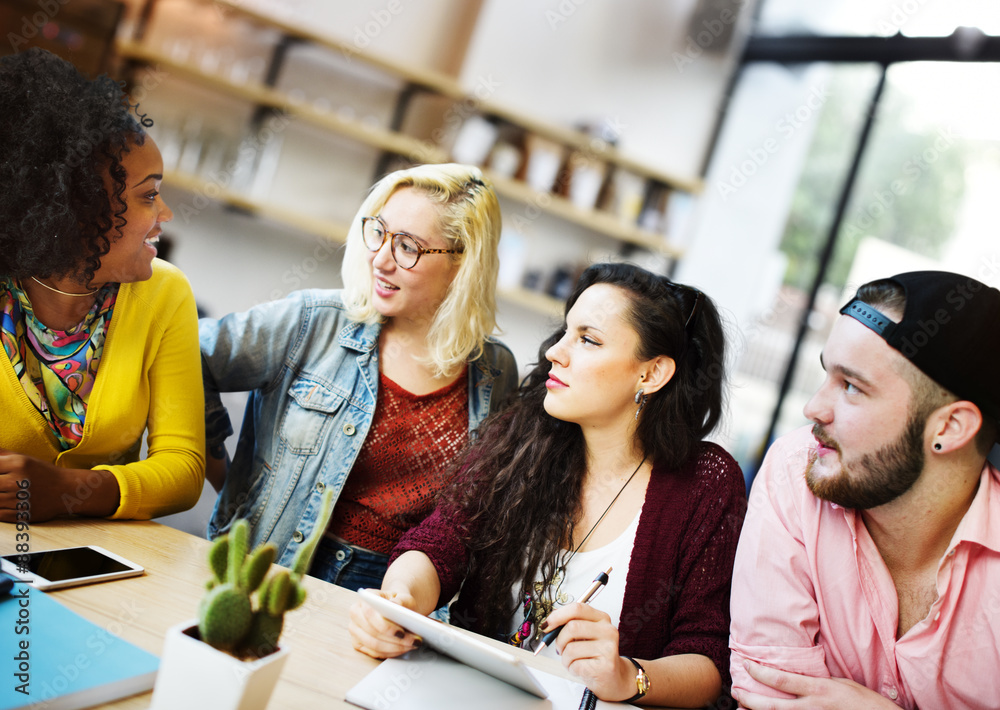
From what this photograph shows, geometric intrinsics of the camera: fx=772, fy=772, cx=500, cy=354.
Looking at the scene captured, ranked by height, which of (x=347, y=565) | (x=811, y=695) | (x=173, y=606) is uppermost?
(x=811, y=695)

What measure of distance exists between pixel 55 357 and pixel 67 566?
47cm

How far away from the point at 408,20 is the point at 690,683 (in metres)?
3.63

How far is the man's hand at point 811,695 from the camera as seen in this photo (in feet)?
4.08

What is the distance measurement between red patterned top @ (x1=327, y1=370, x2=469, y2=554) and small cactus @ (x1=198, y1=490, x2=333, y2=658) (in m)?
0.99

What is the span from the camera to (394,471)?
187cm

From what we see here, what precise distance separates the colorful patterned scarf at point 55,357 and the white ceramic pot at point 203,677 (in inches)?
31.9

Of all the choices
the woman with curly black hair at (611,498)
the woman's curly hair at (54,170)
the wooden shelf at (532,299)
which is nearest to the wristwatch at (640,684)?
the woman with curly black hair at (611,498)

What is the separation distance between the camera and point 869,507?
1427 mm

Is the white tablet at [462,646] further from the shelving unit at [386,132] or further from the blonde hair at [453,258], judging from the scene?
the shelving unit at [386,132]

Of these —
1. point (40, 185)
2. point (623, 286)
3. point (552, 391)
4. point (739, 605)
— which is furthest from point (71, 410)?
point (739, 605)

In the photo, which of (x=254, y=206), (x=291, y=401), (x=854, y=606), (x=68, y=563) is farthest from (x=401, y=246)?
(x=254, y=206)

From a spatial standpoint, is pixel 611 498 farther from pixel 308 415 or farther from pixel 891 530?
pixel 308 415

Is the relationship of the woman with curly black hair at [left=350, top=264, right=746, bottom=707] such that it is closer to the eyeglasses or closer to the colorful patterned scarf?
the eyeglasses

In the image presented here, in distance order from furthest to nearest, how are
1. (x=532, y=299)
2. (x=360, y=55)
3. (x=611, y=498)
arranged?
(x=532, y=299) < (x=360, y=55) < (x=611, y=498)
